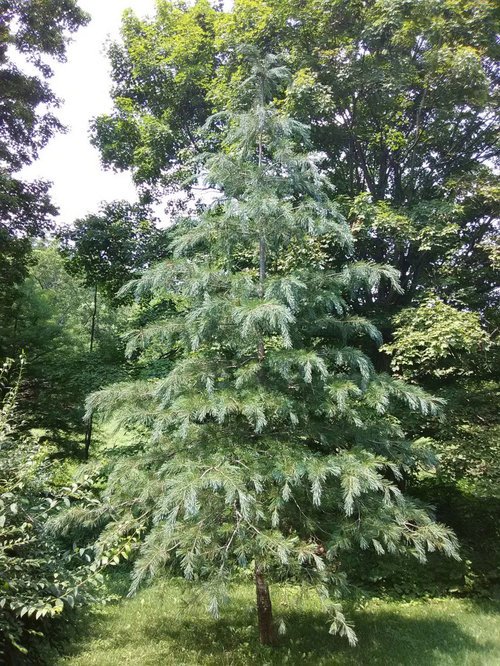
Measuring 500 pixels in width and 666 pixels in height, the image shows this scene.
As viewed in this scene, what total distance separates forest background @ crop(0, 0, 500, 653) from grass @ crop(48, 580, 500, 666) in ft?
3.14

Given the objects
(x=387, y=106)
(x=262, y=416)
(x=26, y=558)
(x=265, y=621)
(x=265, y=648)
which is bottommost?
(x=265, y=648)

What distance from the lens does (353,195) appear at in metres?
9.21

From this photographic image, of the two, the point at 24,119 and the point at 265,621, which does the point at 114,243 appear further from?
the point at 265,621

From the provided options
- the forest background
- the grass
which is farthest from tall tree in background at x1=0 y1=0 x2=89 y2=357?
the grass

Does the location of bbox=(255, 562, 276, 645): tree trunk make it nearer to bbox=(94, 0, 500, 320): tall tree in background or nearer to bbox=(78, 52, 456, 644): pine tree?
bbox=(78, 52, 456, 644): pine tree

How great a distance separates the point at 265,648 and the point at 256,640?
1.03ft

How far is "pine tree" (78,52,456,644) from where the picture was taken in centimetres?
387

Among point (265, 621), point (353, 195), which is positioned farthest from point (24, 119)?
point (265, 621)

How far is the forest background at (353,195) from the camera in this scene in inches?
291

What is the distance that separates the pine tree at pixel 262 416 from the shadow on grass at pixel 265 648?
51 centimetres

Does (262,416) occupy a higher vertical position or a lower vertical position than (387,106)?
lower

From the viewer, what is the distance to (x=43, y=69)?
10.9 m

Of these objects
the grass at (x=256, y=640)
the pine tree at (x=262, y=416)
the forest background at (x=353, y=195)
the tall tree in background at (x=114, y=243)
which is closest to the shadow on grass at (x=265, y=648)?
the grass at (x=256, y=640)

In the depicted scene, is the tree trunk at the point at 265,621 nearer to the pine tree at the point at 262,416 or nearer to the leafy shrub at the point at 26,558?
the pine tree at the point at 262,416
